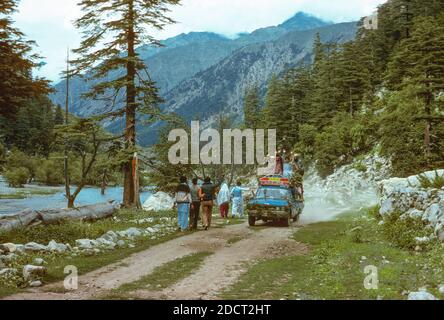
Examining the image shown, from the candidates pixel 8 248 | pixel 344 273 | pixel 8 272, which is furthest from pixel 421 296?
pixel 8 248

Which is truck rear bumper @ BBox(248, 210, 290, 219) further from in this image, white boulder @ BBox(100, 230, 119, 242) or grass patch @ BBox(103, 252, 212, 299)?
grass patch @ BBox(103, 252, 212, 299)

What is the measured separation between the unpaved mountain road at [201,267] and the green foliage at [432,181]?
4.58m

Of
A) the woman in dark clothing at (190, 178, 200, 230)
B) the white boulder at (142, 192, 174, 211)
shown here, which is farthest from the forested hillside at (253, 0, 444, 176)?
the woman in dark clothing at (190, 178, 200, 230)

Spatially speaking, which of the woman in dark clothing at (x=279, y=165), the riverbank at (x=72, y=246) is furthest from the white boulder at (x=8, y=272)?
the woman in dark clothing at (x=279, y=165)

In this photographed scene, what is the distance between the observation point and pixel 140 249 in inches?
568

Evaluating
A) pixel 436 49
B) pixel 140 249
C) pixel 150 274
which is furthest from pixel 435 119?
pixel 150 274

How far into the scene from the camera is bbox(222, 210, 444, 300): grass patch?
29.2ft

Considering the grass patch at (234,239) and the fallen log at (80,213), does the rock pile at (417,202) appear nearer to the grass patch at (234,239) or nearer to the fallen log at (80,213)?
the grass patch at (234,239)

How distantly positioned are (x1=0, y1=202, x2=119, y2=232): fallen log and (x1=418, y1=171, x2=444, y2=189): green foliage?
13.5 metres

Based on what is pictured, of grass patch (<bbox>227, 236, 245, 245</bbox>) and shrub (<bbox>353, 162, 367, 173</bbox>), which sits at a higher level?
shrub (<bbox>353, 162, 367, 173</bbox>)

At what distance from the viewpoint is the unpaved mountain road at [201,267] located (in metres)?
9.14

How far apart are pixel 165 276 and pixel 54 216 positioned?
8430 millimetres
